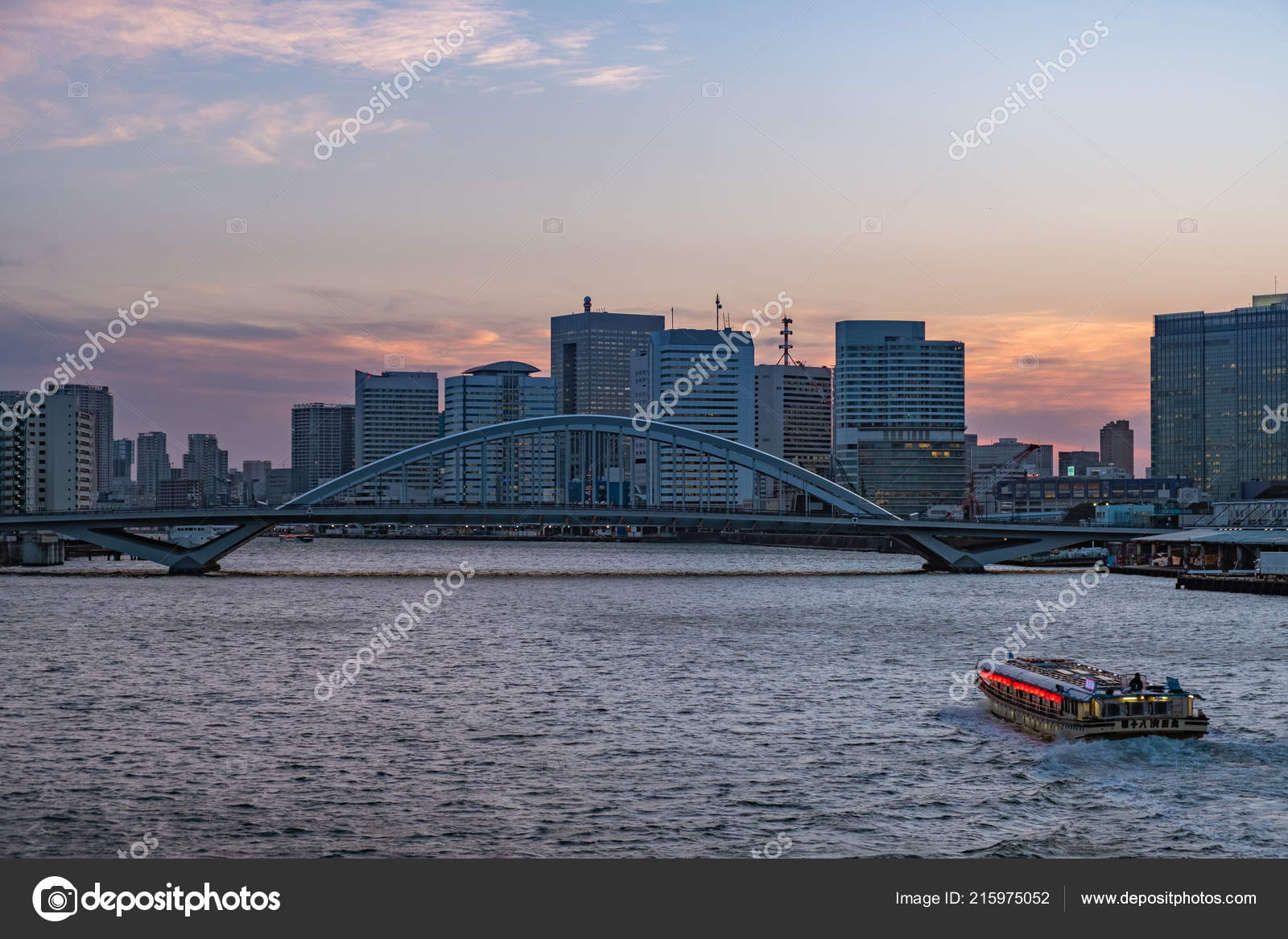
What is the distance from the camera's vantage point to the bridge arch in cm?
13925

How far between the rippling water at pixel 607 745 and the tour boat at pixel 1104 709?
2.02 feet

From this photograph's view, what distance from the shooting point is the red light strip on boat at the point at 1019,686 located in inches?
1679

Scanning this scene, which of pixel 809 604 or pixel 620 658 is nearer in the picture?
pixel 620 658

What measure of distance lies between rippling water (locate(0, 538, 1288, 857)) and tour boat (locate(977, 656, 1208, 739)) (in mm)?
616

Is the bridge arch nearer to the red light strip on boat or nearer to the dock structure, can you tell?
the dock structure

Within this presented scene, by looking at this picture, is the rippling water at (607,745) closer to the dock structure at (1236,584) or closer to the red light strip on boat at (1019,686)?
the red light strip on boat at (1019,686)

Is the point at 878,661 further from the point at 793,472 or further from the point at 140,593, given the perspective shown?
the point at 793,472

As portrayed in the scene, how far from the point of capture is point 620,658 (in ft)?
213

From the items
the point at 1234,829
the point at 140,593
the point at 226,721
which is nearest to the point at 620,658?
the point at 226,721

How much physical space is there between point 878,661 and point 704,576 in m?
75.8

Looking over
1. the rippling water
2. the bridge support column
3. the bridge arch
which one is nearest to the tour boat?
the rippling water

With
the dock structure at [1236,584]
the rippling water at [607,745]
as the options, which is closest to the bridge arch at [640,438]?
the dock structure at [1236,584]

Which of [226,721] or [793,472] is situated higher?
[793,472]
